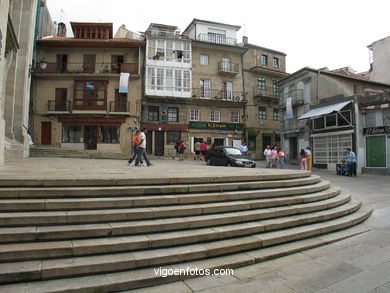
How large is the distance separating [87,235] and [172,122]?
25162 mm

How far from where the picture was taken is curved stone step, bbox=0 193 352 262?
11.2 ft

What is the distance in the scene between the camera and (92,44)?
89.4 ft

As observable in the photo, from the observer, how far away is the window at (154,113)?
28283 millimetres

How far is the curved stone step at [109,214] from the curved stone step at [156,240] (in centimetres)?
37

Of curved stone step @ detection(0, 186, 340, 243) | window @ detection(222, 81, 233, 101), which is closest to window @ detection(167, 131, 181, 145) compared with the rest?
window @ detection(222, 81, 233, 101)

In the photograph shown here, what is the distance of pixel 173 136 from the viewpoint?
28516 mm

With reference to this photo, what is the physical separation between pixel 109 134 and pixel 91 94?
174 inches

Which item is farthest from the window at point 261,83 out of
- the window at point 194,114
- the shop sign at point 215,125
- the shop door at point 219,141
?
the window at point 194,114

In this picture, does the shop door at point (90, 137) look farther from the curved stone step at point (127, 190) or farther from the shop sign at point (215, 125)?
the curved stone step at point (127, 190)

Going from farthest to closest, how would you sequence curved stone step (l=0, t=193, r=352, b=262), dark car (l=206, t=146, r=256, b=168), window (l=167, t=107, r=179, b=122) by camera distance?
window (l=167, t=107, r=179, b=122)
dark car (l=206, t=146, r=256, b=168)
curved stone step (l=0, t=193, r=352, b=262)

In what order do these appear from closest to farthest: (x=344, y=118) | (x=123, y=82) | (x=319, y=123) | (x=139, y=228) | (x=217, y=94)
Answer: (x=139, y=228), (x=344, y=118), (x=319, y=123), (x=123, y=82), (x=217, y=94)

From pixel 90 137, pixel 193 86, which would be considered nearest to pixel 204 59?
pixel 193 86

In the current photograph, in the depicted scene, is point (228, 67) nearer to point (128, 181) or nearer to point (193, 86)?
point (193, 86)

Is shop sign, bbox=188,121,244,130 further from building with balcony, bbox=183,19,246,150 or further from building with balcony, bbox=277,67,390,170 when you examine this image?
building with balcony, bbox=277,67,390,170
